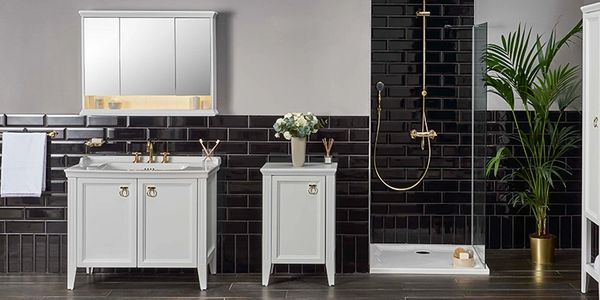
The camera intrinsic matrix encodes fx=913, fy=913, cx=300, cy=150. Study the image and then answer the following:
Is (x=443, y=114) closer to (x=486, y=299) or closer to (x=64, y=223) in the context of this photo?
(x=486, y=299)

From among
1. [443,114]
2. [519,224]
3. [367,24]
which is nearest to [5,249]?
[367,24]

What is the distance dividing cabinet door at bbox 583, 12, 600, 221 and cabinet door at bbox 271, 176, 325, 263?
1.60 meters

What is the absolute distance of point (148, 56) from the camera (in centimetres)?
593

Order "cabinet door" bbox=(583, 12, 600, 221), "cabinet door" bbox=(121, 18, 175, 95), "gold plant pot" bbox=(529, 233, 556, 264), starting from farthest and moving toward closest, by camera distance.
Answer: "gold plant pot" bbox=(529, 233, 556, 264), "cabinet door" bbox=(121, 18, 175, 95), "cabinet door" bbox=(583, 12, 600, 221)

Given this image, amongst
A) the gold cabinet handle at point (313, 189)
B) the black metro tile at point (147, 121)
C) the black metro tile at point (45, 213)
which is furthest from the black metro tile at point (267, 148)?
the black metro tile at point (45, 213)

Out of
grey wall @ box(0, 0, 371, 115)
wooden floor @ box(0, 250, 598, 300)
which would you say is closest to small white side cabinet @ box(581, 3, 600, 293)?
wooden floor @ box(0, 250, 598, 300)

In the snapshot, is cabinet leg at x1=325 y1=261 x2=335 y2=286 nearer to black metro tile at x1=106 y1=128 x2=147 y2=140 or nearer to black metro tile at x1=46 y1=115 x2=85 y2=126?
black metro tile at x1=106 y1=128 x2=147 y2=140

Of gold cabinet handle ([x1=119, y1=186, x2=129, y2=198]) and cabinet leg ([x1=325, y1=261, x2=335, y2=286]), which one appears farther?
cabinet leg ([x1=325, y1=261, x2=335, y2=286])

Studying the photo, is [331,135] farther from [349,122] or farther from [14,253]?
[14,253]

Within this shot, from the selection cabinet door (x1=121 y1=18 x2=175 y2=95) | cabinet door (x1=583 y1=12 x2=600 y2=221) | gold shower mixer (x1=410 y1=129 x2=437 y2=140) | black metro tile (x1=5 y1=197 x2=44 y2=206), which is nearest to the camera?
cabinet door (x1=583 y1=12 x2=600 y2=221)

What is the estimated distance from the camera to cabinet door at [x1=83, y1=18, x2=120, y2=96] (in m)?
5.90

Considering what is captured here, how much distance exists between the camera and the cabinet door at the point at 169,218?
18.1 ft

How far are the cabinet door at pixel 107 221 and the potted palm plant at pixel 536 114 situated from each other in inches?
102

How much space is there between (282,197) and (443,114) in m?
1.91
